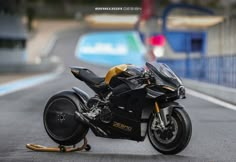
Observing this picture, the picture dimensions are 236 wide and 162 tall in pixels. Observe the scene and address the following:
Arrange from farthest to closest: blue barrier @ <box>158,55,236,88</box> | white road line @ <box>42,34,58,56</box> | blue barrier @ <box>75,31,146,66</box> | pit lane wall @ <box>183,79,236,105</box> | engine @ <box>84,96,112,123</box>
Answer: white road line @ <box>42,34,58,56</box> < blue barrier @ <box>75,31,146,66</box> < blue barrier @ <box>158,55,236,88</box> < pit lane wall @ <box>183,79,236,105</box> < engine @ <box>84,96,112,123</box>

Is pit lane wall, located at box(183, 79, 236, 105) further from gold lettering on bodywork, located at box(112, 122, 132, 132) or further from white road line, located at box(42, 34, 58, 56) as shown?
white road line, located at box(42, 34, 58, 56)

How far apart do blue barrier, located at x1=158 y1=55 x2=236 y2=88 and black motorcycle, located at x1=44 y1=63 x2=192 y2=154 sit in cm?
1170

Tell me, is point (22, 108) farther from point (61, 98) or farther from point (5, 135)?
point (61, 98)

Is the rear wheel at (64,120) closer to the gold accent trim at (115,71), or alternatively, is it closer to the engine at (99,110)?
the engine at (99,110)

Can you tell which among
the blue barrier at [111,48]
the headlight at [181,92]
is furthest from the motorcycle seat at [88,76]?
the blue barrier at [111,48]

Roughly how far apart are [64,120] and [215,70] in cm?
1476

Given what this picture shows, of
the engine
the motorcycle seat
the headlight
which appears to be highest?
the motorcycle seat

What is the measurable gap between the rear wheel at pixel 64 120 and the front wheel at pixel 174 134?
1.00m

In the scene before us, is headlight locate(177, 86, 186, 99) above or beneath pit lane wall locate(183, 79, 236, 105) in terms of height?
above

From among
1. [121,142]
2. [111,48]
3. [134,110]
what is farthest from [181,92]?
[111,48]

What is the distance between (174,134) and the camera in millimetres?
7824

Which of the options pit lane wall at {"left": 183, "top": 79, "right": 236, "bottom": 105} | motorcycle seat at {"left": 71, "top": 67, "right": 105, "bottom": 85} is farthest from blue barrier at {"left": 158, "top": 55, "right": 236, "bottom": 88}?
motorcycle seat at {"left": 71, "top": 67, "right": 105, "bottom": 85}

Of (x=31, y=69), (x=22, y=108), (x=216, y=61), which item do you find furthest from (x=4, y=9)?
(x=22, y=108)

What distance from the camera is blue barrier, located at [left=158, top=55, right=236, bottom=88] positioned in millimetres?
19984
